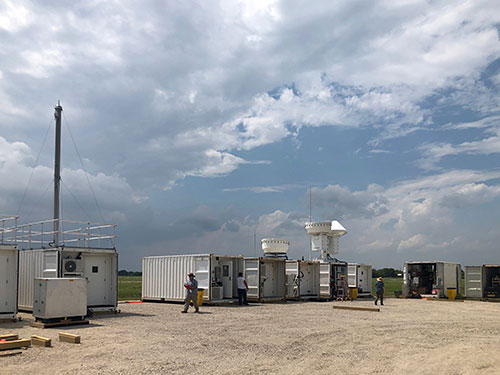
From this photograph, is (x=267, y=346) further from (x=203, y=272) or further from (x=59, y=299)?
(x=203, y=272)

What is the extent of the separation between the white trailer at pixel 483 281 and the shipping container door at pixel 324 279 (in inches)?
395

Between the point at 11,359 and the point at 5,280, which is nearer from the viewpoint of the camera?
the point at 11,359

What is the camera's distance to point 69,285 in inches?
736

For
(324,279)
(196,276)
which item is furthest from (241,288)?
(324,279)

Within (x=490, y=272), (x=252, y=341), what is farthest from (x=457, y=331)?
(x=490, y=272)

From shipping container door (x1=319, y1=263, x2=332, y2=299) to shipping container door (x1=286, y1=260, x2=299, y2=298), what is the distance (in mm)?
2443

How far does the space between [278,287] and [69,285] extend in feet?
51.4

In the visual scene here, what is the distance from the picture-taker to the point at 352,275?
36688 millimetres

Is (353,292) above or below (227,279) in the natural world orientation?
below

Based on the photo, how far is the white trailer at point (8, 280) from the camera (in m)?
19.1

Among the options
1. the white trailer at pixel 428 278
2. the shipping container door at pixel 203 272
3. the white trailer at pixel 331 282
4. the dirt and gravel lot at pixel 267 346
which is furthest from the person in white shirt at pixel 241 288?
the white trailer at pixel 428 278

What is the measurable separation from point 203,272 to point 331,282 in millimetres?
10401

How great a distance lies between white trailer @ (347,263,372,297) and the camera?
1437 inches

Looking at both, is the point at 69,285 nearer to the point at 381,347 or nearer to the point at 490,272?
the point at 381,347
